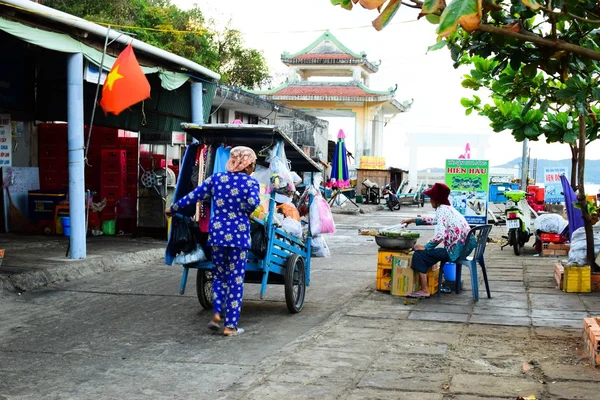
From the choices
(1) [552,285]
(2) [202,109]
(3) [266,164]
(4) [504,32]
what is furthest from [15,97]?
(4) [504,32]

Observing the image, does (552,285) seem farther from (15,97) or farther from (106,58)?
(15,97)

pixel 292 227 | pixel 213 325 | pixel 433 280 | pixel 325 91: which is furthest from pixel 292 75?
pixel 213 325

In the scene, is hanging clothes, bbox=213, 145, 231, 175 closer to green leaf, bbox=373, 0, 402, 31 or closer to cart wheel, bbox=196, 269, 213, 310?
cart wheel, bbox=196, 269, 213, 310

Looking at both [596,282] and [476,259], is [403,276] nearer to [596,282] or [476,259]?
[476,259]

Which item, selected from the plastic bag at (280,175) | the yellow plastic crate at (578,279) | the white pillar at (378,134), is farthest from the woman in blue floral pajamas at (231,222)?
the white pillar at (378,134)

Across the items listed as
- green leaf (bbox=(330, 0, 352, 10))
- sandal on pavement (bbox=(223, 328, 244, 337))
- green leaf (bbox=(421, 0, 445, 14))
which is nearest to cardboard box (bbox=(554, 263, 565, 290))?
sandal on pavement (bbox=(223, 328, 244, 337))

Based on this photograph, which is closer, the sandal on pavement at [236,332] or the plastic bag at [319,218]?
the sandal on pavement at [236,332]

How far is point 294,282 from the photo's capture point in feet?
27.8

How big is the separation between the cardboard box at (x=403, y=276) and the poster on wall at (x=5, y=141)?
28.5 feet

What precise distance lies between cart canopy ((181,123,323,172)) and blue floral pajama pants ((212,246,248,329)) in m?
1.55

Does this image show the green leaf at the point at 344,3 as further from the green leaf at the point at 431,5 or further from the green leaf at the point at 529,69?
the green leaf at the point at 529,69

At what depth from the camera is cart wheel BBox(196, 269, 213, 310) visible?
8.36m

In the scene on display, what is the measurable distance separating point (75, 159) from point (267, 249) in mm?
4449

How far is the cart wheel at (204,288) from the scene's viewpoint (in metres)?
8.36
